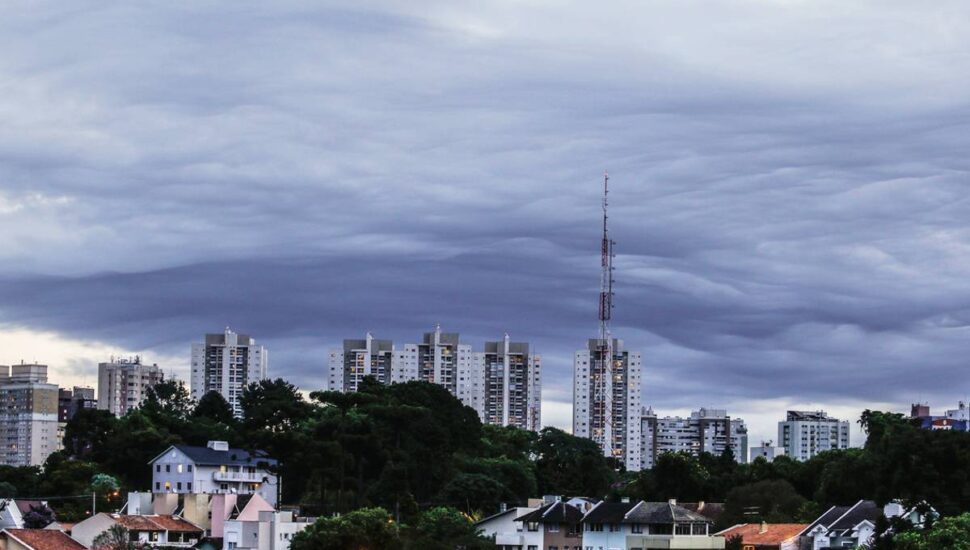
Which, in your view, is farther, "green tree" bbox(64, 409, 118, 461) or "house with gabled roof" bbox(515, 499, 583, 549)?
"green tree" bbox(64, 409, 118, 461)

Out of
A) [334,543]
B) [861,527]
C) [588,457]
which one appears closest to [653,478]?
[588,457]

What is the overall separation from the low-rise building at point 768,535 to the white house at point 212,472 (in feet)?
105

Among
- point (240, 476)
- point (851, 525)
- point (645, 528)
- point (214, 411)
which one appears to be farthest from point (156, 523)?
point (214, 411)

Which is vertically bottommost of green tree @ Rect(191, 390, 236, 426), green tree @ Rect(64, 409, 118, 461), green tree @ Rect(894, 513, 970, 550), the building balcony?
green tree @ Rect(894, 513, 970, 550)

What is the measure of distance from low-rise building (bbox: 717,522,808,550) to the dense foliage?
17.2 ft

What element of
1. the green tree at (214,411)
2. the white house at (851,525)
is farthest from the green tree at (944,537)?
the green tree at (214,411)

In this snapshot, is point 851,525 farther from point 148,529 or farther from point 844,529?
point 148,529

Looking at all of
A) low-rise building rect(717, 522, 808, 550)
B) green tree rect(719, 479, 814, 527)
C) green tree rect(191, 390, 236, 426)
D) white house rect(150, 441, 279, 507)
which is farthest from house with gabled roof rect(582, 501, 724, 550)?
green tree rect(191, 390, 236, 426)

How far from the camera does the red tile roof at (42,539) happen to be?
2768 inches

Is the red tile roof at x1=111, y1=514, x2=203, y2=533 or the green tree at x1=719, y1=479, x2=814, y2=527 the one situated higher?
the green tree at x1=719, y1=479, x2=814, y2=527

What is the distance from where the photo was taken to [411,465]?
111m

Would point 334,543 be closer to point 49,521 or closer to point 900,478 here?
point 49,521

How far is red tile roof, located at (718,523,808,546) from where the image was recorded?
266ft

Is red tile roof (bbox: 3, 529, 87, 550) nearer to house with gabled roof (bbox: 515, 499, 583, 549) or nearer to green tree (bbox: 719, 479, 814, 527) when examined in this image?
house with gabled roof (bbox: 515, 499, 583, 549)
